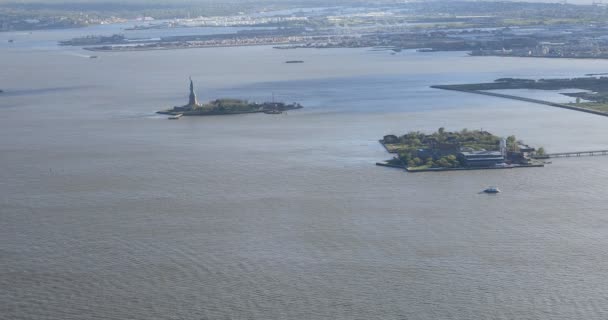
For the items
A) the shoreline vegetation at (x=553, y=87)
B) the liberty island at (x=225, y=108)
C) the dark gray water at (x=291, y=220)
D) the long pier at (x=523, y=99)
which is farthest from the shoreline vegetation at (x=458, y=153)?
the liberty island at (x=225, y=108)

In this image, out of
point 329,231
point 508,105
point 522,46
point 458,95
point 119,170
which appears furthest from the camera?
point 522,46

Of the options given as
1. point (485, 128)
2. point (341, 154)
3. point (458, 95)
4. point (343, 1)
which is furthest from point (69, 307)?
point (343, 1)

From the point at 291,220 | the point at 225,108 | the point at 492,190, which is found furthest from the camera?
the point at 225,108

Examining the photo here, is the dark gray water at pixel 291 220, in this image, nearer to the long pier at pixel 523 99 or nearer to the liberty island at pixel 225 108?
the long pier at pixel 523 99

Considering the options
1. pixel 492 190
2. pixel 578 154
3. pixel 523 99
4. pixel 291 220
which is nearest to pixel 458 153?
pixel 578 154

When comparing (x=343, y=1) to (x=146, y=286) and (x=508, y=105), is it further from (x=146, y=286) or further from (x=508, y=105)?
(x=146, y=286)

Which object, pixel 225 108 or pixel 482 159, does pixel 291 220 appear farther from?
pixel 225 108

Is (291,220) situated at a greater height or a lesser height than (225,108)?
greater
